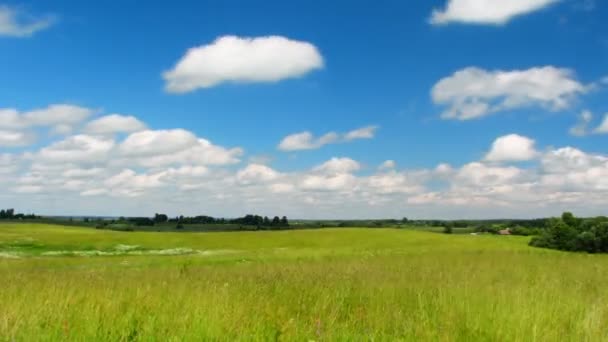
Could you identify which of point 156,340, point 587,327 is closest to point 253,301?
point 156,340

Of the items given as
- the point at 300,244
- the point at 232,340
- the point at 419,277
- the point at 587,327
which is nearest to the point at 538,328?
the point at 587,327

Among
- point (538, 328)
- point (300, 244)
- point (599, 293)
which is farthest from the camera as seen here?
point (300, 244)

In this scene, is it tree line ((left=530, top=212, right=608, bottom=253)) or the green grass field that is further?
tree line ((left=530, top=212, right=608, bottom=253))

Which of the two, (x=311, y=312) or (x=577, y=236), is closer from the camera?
(x=311, y=312)

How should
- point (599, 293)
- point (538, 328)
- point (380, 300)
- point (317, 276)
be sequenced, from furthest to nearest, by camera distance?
1. point (317, 276)
2. point (599, 293)
3. point (380, 300)
4. point (538, 328)

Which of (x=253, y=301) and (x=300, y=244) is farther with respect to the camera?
(x=300, y=244)

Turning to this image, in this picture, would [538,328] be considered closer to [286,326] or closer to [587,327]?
[587,327]

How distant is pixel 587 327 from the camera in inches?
264

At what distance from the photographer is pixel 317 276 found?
11625 millimetres

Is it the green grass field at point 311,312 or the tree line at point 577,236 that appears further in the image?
the tree line at point 577,236

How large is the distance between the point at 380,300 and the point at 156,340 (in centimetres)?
430

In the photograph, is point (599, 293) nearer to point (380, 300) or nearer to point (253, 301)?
point (380, 300)

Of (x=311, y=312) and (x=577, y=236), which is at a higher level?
(x=311, y=312)

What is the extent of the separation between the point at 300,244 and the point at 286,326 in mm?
62676
